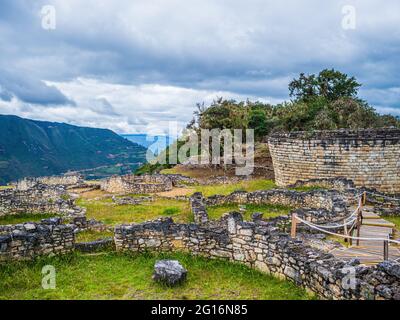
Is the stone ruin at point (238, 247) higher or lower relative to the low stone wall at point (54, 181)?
higher

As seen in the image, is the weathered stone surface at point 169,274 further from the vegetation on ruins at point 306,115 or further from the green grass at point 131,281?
the vegetation on ruins at point 306,115

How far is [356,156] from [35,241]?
68.5 ft

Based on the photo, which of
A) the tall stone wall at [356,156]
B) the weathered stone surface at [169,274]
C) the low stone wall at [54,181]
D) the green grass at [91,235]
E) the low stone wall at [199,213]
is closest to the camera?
the weathered stone surface at [169,274]

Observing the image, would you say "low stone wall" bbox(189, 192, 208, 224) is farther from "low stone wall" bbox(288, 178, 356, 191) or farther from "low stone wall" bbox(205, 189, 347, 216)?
"low stone wall" bbox(288, 178, 356, 191)

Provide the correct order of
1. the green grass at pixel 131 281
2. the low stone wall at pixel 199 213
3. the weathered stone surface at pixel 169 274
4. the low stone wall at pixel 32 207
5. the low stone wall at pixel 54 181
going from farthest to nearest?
the low stone wall at pixel 54 181 < the low stone wall at pixel 32 207 < the low stone wall at pixel 199 213 < the weathered stone surface at pixel 169 274 < the green grass at pixel 131 281

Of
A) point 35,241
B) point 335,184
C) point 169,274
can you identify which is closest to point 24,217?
point 35,241

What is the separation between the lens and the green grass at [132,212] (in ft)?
63.4

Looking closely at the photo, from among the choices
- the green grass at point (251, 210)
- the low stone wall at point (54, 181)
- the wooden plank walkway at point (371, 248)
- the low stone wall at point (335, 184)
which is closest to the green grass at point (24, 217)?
the green grass at point (251, 210)

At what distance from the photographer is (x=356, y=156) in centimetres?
2523

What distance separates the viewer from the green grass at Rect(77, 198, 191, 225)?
1931 centimetres

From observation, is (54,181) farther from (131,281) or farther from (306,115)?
(131,281)

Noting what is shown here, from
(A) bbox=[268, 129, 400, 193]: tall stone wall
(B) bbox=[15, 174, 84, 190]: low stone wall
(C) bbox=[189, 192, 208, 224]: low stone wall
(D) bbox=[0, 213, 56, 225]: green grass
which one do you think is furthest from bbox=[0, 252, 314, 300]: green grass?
(B) bbox=[15, 174, 84, 190]: low stone wall

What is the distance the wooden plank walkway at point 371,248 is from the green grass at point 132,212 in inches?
319
